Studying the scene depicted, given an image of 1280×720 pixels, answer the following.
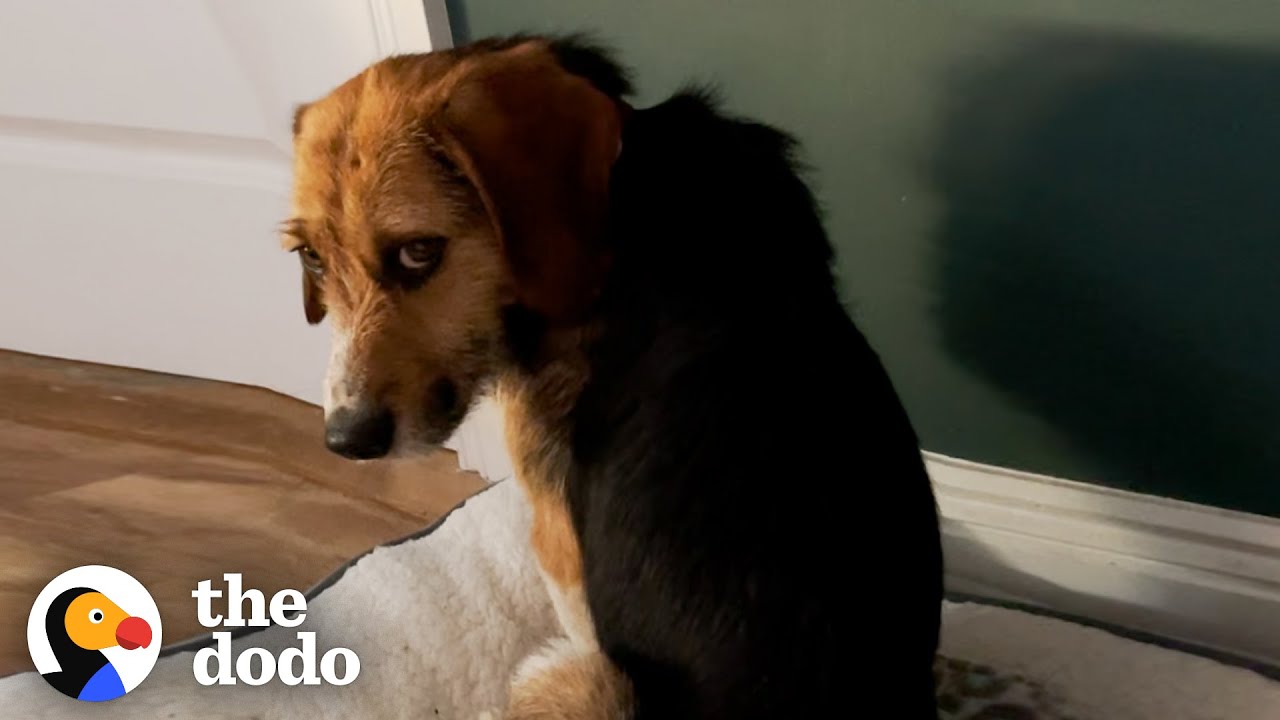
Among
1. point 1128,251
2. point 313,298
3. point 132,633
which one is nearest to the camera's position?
point 313,298

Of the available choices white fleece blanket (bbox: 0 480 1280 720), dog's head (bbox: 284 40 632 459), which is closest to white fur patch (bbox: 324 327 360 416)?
dog's head (bbox: 284 40 632 459)

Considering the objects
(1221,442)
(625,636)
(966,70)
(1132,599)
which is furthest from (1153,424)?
(625,636)

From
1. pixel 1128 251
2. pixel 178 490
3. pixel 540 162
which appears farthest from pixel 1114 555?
pixel 178 490

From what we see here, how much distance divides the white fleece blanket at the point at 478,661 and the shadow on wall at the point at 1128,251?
0.74 feet

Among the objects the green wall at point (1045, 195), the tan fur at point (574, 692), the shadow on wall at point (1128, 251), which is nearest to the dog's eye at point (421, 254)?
the tan fur at point (574, 692)

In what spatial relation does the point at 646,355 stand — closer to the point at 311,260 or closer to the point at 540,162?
the point at 540,162

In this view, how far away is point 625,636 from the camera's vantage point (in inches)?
37.8

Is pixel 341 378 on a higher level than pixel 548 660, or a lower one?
higher

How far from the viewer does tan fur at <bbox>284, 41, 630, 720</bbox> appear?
88 centimetres

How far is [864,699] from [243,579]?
110 cm

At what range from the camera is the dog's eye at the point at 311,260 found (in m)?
0.96

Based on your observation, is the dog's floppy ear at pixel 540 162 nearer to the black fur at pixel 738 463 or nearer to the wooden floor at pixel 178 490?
the black fur at pixel 738 463

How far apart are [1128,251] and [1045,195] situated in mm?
110

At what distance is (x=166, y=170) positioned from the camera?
73.1 inches
